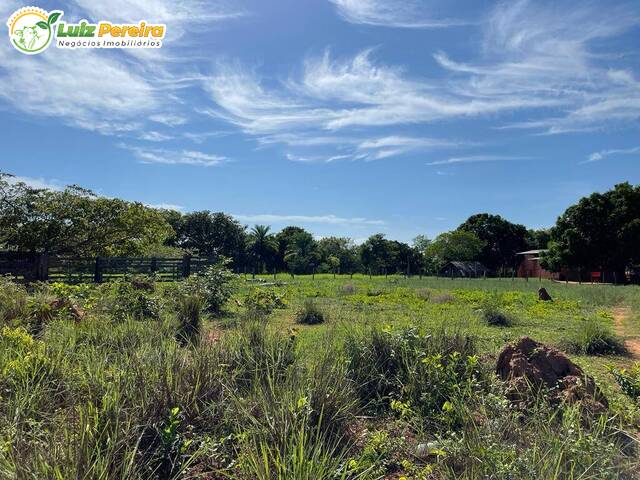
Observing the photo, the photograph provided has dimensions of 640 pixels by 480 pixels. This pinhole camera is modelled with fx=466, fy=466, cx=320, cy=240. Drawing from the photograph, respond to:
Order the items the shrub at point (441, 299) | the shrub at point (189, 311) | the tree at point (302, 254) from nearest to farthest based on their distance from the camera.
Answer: the shrub at point (189, 311) → the shrub at point (441, 299) → the tree at point (302, 254)

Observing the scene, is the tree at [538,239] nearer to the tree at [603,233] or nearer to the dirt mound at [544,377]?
the tree at [603,233]

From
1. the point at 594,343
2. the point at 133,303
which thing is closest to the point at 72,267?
the point at 133,303

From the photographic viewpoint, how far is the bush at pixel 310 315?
10.2m

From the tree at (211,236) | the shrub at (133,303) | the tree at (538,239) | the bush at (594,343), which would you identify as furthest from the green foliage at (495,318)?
the tree at (538,239)

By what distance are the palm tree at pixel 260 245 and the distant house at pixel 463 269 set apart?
25.9 metres

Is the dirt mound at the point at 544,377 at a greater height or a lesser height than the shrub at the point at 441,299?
greater

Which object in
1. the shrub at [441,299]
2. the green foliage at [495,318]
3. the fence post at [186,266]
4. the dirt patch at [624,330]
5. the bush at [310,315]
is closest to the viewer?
the dirt patch at [624,330]

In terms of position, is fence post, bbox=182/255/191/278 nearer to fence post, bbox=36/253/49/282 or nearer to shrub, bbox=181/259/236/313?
fence post, bbox=36/253/49/282

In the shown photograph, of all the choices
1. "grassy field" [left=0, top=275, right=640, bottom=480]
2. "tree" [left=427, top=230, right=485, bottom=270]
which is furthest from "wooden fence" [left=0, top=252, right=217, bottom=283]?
"tree" [left=427, top=230, right=485, bottom=270]

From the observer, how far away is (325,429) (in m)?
3.34

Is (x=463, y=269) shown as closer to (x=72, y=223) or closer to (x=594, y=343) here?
(x=72, y=223)

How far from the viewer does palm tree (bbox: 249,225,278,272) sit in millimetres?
68250

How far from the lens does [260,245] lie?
6850 cm

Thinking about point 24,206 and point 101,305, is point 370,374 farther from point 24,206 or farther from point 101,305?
point 24,206
